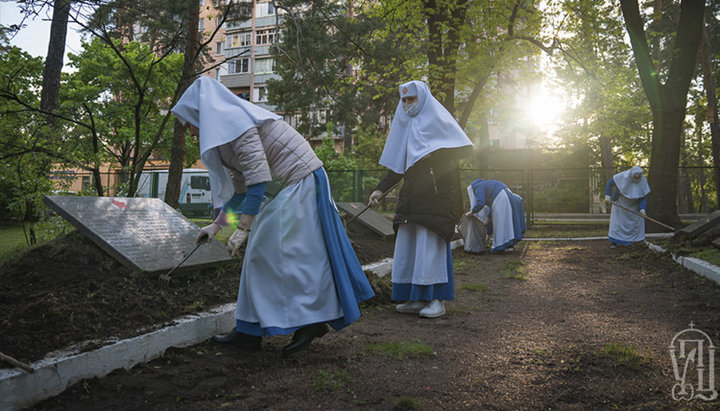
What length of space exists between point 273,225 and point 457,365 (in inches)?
59.3

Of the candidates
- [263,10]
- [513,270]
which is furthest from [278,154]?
[263,10]

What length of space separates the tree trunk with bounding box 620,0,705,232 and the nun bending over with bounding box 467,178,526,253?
417 centimetres

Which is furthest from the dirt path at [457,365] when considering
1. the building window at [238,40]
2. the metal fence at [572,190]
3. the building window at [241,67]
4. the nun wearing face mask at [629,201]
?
the building window at [238,40]

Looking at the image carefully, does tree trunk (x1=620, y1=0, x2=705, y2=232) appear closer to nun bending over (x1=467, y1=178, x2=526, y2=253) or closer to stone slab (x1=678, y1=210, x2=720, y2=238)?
stone slab (x1=678, y1=210, x2=720, y2=238)

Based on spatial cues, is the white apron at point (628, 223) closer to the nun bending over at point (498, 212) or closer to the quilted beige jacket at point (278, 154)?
the nun bending over at point (498, 212)

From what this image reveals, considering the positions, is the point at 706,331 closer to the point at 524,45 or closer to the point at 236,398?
the point at 236,398

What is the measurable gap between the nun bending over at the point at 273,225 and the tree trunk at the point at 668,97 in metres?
11.9

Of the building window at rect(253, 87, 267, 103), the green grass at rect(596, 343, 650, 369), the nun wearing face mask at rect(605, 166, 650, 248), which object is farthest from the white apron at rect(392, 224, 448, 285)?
the building window at rect(253, 87, 267, 103)

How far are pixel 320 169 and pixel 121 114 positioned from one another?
26.3 metres

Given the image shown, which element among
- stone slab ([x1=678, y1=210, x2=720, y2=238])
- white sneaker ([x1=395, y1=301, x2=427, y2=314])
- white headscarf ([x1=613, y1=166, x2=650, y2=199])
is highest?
white headscarf ([x1=613, y1=166, x2=650, y2=199])

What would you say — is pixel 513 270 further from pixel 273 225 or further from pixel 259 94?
pixel 259 94

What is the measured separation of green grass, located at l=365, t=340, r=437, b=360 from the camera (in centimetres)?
361

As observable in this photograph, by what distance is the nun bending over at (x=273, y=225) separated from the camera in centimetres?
337

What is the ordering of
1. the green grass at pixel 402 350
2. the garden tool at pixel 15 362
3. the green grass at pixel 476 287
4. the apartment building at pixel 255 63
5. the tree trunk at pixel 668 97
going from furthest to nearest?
the apartment building at pixel 255 63, the tree trunk at pixel 668 97, the green grass at pixel 476 287, the green grass at pixel 402 350, the garden tool at pixel 15 362
